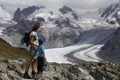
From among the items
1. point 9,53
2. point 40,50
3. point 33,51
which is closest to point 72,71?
point 40,50

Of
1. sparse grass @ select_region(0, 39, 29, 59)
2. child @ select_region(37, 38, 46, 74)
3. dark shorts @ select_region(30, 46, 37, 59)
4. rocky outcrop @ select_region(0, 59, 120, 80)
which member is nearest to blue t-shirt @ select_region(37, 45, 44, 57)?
child @ select_region(37, 38, 46, 74)

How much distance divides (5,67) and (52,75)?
3563mm

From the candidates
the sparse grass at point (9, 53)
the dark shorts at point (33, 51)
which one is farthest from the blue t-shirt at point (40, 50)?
the sparse grass at point (9, 53)

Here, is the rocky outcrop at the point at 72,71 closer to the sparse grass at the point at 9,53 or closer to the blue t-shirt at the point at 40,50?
the blue t-shirt at the point at 40,50

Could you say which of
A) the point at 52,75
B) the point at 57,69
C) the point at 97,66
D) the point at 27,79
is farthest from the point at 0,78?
the point at 97,66

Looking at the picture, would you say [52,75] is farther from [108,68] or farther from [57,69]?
[108,68]

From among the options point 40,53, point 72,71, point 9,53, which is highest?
point 9,53

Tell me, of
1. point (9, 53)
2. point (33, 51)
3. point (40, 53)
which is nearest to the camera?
point (33, 51)

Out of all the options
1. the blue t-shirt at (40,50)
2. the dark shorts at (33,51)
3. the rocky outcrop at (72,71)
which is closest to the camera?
the dark shorts at (33,51)

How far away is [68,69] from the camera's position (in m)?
29.6

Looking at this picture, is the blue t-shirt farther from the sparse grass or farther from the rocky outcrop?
the sparse grass

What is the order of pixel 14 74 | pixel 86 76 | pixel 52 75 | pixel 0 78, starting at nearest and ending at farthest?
1. pixel 0 78
2. pixel 14 74
3. pixel 52 75
4. pixel 86 76

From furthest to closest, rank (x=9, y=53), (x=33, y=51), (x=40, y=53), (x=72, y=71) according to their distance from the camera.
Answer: (x=9, y=53), (x=72, y=71), (x=40, y=53), (x=33, y=51)

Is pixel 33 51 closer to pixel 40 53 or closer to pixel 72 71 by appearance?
pixel 40 53
